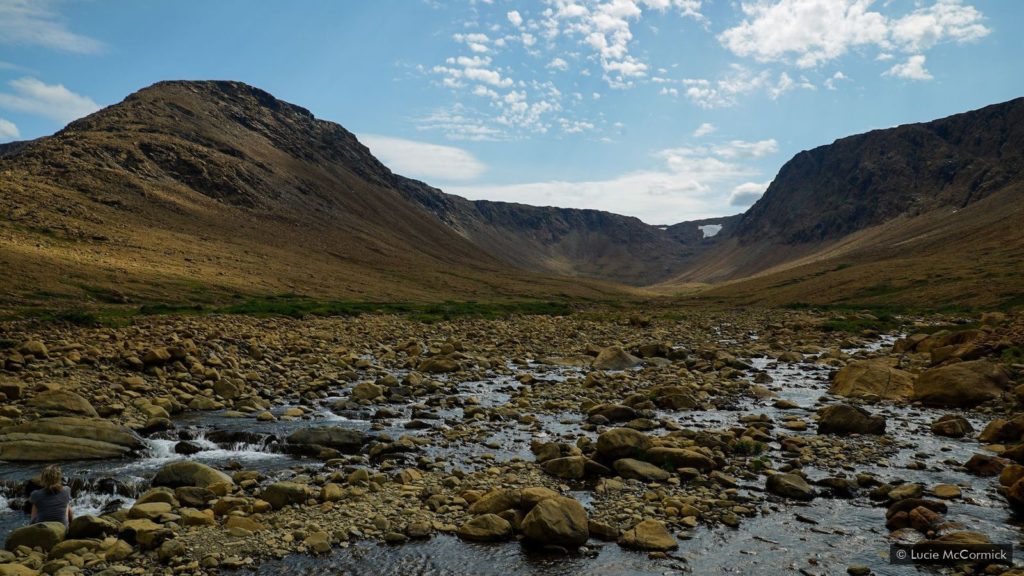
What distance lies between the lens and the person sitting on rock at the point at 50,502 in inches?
426

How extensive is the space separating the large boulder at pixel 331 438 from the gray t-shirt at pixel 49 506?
6.24 m

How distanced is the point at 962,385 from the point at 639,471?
49.5ft

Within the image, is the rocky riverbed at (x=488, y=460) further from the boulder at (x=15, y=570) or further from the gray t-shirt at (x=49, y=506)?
the gray t-shirt at (x=49, y=506)

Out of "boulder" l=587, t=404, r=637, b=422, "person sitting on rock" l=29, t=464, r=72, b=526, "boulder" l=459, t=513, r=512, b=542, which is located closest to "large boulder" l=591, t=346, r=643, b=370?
"boulder" l=587, t=404, r=637, b=422

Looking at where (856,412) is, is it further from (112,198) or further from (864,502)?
(112,198)

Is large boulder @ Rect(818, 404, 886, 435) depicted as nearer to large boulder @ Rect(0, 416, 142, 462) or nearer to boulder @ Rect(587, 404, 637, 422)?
boulder @ Rect(587, 404, 637, 422)

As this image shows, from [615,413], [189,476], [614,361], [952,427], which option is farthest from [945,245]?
[189,476]

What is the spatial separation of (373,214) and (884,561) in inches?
5894

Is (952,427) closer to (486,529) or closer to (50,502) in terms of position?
(486,529)

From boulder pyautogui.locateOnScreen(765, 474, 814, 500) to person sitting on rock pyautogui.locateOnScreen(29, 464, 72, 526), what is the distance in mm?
14329

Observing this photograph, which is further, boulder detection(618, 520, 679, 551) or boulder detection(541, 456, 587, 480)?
boulder detection(541, 456, 587, 480)

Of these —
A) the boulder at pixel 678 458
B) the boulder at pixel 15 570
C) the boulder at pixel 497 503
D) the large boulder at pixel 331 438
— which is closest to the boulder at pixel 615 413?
the boulder at pixel 678 458

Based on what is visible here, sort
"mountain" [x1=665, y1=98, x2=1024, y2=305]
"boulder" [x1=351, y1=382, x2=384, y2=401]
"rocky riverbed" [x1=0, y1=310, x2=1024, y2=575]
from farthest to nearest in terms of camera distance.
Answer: "mountain" [x1=665, y1=98, x2=1024, y2=305] < "boulder" [x1=351, y1=382, x2=384, y2=401] < "rocky riverbed" [x1=0, y1=310, x2=1024, y2=575]

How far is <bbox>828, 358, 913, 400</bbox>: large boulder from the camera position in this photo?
2328cm
